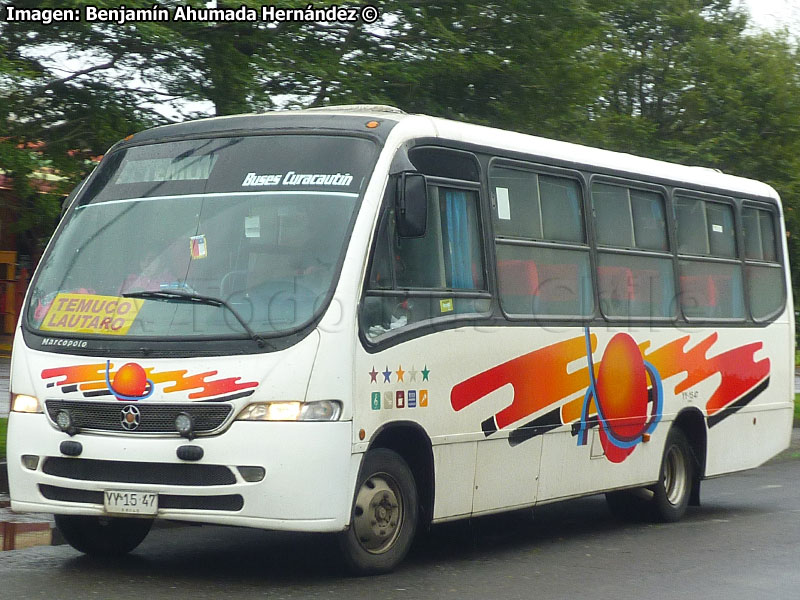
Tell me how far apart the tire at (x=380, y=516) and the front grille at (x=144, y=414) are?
87 centimetres

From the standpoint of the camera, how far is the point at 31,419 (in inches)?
296

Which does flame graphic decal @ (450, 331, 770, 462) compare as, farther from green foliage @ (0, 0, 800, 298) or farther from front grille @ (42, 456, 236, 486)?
green foliage @ (0, 0, 800, 298)

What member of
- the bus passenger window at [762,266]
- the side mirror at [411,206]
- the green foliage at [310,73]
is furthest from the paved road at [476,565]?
the green foliage at [310,73]

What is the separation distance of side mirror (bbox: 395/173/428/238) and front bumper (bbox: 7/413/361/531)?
122cm

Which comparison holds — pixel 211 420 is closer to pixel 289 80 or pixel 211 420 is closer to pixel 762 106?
pixel 289 80

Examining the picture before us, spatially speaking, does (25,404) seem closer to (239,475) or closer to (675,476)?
(239,475)

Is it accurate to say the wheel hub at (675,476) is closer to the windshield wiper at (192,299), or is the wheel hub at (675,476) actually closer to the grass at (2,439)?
the windshield wiper at (192,299)

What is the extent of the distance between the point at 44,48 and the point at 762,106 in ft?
57.8

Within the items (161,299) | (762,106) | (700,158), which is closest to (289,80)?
(161,299)

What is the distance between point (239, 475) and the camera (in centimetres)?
705

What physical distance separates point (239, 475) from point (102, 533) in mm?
1533

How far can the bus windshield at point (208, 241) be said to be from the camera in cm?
733

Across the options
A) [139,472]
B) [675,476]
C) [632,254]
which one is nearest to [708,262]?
[632,254]

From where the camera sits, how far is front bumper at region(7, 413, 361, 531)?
7.02 meters
